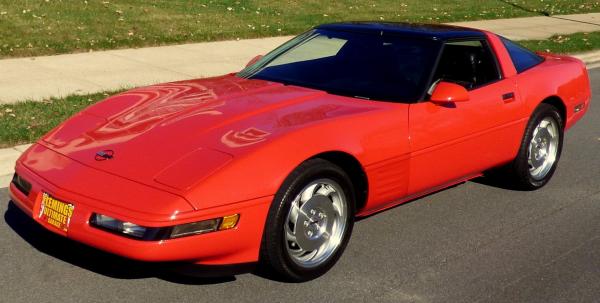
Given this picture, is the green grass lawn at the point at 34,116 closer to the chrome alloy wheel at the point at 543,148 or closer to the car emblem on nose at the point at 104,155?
the car emblem on nose at the point at 104,155

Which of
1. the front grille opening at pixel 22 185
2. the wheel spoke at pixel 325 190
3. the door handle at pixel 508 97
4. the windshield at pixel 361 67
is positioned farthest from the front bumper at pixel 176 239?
the door handle at pixel 508 97

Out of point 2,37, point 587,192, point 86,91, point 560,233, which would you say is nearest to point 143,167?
point 560,233

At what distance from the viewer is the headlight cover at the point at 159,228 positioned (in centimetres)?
381

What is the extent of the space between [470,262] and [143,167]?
204cm

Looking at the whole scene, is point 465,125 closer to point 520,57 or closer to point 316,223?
point 520,57

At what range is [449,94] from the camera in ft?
16.8

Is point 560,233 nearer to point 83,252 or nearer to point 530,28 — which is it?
point 83,252

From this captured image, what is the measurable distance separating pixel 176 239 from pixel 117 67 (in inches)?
286

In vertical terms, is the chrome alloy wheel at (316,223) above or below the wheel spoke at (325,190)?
below

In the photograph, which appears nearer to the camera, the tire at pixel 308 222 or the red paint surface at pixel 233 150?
the red paint surface at pixel 233 150

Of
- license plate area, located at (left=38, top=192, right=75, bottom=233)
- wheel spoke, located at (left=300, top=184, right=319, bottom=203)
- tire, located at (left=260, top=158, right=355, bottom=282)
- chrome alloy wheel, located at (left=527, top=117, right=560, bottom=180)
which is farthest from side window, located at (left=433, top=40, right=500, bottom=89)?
license plate area, located at (left=38, top=192, right=75, bottom=233)

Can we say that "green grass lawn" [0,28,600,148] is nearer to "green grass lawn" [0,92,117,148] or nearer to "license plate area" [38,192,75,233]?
"green grass lawn" [0,92,117,148]

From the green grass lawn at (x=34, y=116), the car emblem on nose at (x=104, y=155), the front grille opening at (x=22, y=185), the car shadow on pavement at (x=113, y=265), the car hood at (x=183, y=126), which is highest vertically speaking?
the car hood at (x=183, y=126)

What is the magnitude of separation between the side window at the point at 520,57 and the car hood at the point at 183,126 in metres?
1.80
